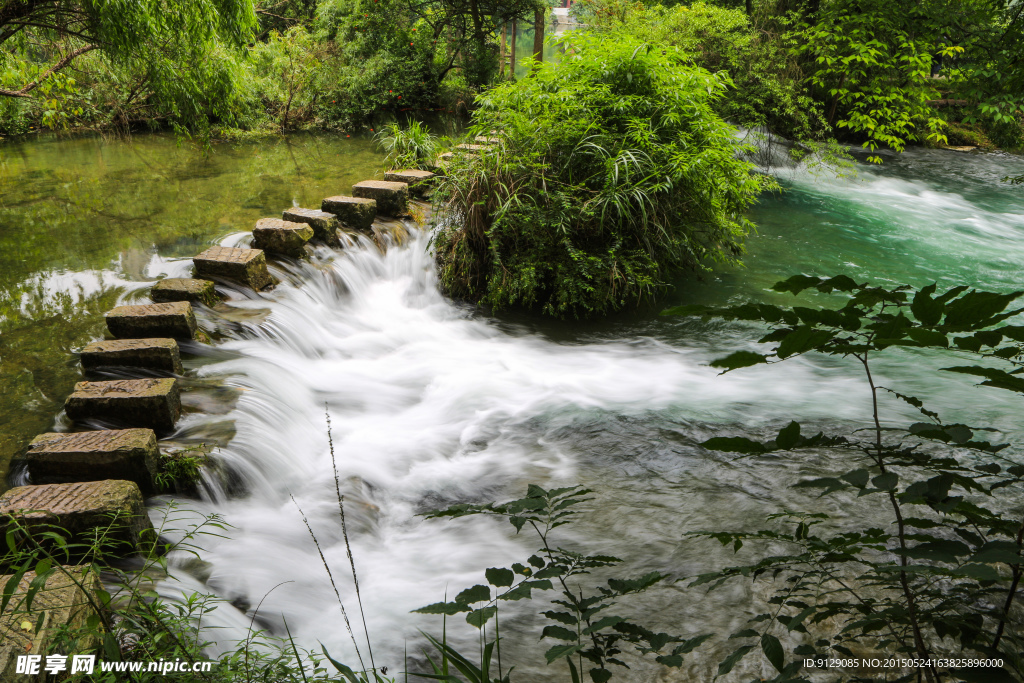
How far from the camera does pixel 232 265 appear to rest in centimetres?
554

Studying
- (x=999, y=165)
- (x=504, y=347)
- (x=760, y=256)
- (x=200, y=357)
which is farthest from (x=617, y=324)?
(x=999, y=165)

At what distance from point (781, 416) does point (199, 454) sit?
3900mm

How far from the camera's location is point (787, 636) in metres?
2.66

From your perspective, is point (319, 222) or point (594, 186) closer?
point (594, 186)

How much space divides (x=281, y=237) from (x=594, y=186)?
3.03 metres

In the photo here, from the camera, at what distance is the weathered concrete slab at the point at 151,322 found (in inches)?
177

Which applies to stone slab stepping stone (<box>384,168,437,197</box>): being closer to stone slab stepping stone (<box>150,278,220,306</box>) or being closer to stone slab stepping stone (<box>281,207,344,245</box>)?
stone slab stepping stone (<box>281,207,344,245</box>)

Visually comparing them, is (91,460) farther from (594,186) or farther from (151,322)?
(594,186)

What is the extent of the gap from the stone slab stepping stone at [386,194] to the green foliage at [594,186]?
108 centimetres

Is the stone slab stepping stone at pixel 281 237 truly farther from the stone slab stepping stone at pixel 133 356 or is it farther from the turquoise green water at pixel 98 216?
the stone slab stepping stone at pixel 133 356

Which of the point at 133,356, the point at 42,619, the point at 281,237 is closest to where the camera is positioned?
the point at 42,619

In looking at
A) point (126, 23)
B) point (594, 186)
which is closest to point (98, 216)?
point (126, 23)

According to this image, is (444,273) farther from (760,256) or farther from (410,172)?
(760,256)

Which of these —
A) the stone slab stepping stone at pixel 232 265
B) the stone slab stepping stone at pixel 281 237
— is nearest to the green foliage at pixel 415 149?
the stone slab stepping stone at pixel 281 237
